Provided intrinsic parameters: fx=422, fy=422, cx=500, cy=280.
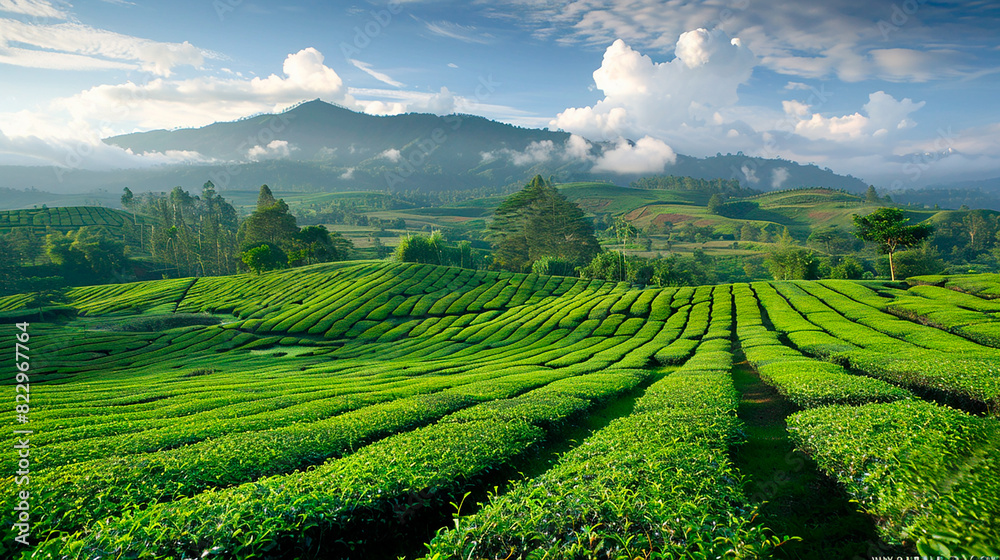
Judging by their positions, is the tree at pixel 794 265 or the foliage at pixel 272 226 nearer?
the tree at pixel 794 265

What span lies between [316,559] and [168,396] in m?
24.7

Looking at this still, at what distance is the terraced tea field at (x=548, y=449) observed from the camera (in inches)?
245

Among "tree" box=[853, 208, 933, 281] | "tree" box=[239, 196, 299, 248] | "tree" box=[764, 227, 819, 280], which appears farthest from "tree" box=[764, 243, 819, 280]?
"tree" box=[239, 196, 299, 248]

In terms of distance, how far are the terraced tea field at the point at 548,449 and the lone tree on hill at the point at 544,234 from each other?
80244mm

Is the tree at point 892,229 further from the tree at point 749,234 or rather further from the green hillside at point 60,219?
the green hillside at point 60,219

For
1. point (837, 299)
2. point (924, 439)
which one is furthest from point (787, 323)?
point (924, 439)

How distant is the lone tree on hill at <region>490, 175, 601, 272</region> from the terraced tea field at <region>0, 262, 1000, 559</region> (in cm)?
8024

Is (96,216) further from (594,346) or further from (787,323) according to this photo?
(787,323)

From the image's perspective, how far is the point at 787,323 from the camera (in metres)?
37.2

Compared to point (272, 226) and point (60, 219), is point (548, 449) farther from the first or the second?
point (60, 219)

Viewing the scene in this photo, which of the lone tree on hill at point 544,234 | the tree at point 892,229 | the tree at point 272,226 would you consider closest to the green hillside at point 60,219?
the tree at point 272,226

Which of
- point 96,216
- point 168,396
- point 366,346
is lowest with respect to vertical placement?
point 366,346

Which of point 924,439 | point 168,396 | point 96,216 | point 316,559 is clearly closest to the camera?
point 316,559

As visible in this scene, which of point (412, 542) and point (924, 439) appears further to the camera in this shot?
point (924, 439)
